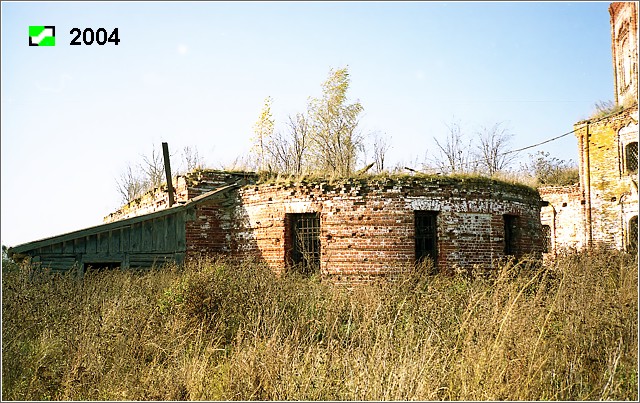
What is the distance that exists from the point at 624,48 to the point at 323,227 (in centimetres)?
2358

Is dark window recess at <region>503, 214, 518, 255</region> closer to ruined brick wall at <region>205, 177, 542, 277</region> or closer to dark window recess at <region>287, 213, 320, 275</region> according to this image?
ruined brick wall at <region>205, 177, 542, 277</region>

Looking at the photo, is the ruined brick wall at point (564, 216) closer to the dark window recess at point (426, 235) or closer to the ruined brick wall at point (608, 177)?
the ruined brick wall at point (608, 177)

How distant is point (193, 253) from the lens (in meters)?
14.9

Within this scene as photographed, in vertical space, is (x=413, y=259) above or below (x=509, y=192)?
below

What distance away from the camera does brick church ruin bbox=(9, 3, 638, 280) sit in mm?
13547

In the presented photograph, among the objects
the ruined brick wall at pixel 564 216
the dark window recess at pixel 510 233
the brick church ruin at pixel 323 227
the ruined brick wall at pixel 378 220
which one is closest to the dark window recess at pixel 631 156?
the ruined brick wall at pixel 564 216

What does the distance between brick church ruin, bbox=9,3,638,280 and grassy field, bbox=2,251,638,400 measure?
454 centimetres

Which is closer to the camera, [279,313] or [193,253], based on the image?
[279,313]

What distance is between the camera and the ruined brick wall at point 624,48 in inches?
1061

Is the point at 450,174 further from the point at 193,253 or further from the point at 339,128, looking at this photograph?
the point at 339,128

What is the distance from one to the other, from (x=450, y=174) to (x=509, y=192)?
2105mm

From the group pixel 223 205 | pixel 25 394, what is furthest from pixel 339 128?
pixel 25 394

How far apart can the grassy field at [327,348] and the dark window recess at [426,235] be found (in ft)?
16.2

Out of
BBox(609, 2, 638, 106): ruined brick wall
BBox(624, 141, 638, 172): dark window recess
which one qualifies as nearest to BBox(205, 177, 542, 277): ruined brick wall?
BBox(624, 141, 638, 172): dark window recess
